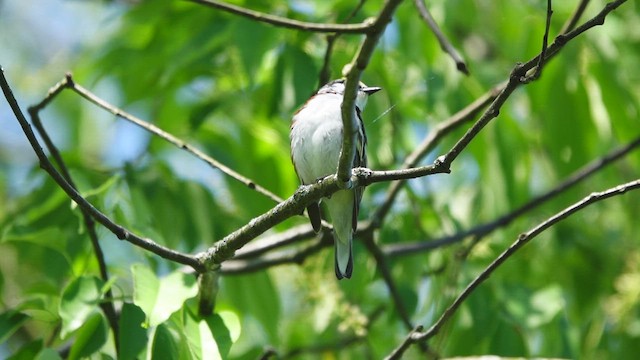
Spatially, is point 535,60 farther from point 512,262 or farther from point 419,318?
point 512,262

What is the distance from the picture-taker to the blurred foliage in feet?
13.5

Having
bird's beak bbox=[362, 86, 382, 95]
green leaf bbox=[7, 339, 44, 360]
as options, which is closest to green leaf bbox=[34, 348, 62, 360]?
green leaf bbox=[7, 339, 44, 360]

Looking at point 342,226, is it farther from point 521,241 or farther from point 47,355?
point 47,355

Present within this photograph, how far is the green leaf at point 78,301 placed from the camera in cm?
290

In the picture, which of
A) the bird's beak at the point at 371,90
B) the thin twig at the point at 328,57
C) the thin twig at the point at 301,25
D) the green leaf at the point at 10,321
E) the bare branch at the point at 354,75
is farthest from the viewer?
the bird's beak at the point at 371,90

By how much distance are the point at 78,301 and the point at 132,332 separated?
212 mm

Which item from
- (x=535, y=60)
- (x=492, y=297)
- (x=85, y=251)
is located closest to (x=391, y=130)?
(x=492, y=297)

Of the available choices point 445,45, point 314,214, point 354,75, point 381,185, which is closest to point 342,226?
point 314,214

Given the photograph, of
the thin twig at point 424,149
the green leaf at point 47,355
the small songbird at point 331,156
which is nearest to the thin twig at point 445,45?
the small songbird at point 331,156

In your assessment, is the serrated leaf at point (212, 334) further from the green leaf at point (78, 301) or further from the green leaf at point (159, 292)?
the green leaf at point (78, 301)

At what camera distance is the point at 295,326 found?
A: 216 inches

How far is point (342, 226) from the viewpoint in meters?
4.25

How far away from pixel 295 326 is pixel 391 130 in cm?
139

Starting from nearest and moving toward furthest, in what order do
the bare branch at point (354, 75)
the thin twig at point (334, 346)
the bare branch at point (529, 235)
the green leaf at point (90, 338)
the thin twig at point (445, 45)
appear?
the bare branch at point (354, 75) → the bare branch at point (529, 235) → the green leaf at point (90, 338) → the thin twig at point (445, 45) → the thin twig at point (334, 346)
